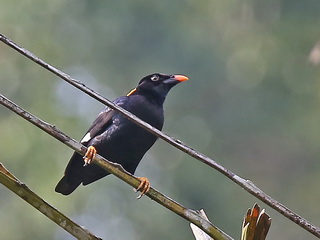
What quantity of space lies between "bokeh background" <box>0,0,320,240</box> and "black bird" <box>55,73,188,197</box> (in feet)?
13.8

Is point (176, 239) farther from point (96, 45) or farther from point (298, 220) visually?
point (298, 220)

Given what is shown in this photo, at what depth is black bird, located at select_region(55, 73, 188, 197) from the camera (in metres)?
3.31

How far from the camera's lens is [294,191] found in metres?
8.65

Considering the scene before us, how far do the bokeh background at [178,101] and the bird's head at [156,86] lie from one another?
3.89 meters

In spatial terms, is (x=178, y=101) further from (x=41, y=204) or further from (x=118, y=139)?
(x=41, y=204)

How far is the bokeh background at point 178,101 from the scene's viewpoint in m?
8.51

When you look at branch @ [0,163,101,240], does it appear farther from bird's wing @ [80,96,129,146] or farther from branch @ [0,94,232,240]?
bird's wing @ [80,96,129,146]

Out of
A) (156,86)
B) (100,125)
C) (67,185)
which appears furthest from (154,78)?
(67,185)

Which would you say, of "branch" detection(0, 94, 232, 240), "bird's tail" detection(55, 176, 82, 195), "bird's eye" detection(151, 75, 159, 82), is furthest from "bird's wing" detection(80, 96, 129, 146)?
"branch" detection(0, 94, 232, 240)

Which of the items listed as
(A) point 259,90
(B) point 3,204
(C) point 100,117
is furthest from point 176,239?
(C) point 100,117

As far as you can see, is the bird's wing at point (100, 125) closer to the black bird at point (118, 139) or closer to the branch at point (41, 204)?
the black bird at point (118, 139)

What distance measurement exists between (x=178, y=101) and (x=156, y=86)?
611 centimetres

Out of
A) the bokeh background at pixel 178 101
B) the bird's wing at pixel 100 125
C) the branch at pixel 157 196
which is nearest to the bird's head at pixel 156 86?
the bird's wing at pixel 100 125

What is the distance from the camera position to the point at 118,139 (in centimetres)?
331
